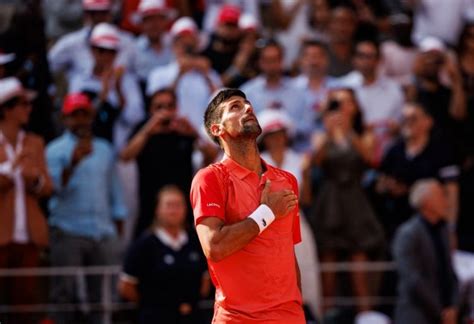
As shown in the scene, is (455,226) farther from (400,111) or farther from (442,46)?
(442,46)

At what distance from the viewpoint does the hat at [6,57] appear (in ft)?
39.2

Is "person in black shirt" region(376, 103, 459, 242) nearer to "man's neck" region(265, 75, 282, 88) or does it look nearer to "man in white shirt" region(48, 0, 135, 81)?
"man's neck" region(265, 75, 282, 88)

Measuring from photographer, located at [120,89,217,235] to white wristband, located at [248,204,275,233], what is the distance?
536cm

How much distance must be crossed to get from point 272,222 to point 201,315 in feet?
14.0

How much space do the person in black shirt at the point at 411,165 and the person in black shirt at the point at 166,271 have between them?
2478 mm

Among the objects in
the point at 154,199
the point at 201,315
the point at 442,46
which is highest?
the point at 442,46

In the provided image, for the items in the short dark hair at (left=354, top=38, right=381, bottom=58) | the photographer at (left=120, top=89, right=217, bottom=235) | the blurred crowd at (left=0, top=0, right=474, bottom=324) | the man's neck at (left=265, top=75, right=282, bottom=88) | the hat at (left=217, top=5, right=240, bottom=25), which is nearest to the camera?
the blurred crowd at (left=0, top=0, right=474, bottom=324)

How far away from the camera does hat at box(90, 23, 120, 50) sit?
41.0 ft

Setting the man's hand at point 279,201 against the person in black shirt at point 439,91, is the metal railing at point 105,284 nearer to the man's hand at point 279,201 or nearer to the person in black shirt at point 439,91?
the person in black shirt at point 439,91

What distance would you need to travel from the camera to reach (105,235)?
11.6 m

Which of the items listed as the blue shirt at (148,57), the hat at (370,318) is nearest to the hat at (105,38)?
the blue shirt at (148,57)

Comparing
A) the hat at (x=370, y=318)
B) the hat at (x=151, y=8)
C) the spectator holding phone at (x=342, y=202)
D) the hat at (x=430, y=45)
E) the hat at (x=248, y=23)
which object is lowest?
the hat at (x=370, y=318)

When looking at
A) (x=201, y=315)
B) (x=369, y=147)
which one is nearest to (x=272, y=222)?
(x=201, y=315)

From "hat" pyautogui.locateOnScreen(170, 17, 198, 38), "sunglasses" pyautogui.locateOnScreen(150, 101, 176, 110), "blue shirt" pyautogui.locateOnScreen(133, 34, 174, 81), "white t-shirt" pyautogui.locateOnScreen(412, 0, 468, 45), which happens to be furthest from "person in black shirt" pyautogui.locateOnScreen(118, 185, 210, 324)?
"white t-shirt" pyautogui.locateOnScreen(412, 0, 468, 45)
